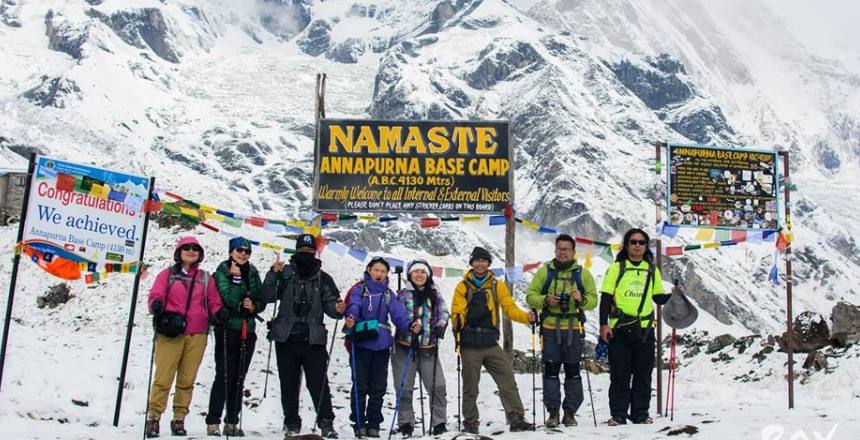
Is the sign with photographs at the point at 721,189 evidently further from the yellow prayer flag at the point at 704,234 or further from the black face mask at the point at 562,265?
the black face mask at the point at 562,265

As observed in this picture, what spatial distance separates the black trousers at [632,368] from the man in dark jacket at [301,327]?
3686 mm

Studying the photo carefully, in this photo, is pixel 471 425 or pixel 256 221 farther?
pixel 256 221

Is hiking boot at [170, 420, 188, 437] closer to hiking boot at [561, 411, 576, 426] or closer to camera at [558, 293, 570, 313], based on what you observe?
hiking boot at [561, 411, 576, 426]

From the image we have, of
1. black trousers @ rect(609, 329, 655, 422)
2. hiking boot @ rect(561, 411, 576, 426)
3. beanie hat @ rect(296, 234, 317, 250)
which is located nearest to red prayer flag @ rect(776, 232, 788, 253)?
black trousers @ rect(609, 329, 655, 422)

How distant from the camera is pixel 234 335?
10.5 m

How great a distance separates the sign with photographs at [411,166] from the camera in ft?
52.0

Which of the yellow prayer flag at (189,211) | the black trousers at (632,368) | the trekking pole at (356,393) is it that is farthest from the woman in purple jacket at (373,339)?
the yellow prayer flag at (189,211)

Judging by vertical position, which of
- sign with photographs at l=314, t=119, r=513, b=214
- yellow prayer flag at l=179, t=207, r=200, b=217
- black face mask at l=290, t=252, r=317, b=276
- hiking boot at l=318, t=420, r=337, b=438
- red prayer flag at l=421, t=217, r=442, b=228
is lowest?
hiking boot at l=318, t=420, r=337, b=438

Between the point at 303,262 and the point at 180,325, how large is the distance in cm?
168

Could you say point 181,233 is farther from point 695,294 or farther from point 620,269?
point 695,294

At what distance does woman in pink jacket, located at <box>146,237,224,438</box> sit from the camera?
9.98m

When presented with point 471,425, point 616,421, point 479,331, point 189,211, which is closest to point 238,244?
point 479,331

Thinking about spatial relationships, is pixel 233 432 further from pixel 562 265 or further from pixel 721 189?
pixel 721 189

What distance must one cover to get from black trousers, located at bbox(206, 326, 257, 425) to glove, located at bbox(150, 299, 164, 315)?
0.86 metres
